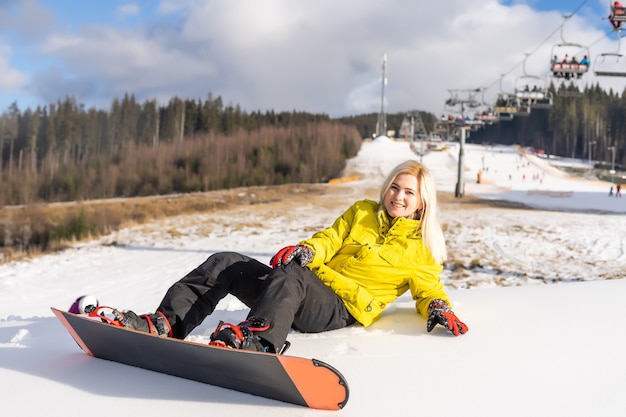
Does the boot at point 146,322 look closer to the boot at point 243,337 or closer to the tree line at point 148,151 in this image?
the boot at point 243,337

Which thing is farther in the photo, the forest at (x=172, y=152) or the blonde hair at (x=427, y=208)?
the forest at (x=172, y=152)

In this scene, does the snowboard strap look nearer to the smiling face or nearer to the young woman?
the young woman

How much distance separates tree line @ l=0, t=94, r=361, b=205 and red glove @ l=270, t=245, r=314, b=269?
140 feet

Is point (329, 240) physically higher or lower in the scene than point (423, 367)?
higher

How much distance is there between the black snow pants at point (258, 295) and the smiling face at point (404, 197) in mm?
617

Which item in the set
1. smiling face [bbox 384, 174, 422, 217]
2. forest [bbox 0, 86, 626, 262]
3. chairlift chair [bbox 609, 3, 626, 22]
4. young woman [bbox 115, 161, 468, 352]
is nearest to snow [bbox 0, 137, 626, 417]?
young woman [bbox 115, 161, 468, 352]

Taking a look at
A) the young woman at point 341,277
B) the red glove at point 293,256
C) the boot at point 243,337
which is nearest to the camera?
the boot at point 243,337

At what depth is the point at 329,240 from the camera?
2762mm

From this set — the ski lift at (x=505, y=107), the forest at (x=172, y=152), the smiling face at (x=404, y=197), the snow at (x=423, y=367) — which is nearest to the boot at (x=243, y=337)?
the snow at (x=423, y=367)

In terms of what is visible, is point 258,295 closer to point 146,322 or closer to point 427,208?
point 146,322

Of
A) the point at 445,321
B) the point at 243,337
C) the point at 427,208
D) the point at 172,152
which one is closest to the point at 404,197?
the point at 427,208

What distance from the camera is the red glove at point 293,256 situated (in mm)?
2383

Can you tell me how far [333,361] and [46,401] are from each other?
3.62ft

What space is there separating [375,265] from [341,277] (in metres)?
0.22
